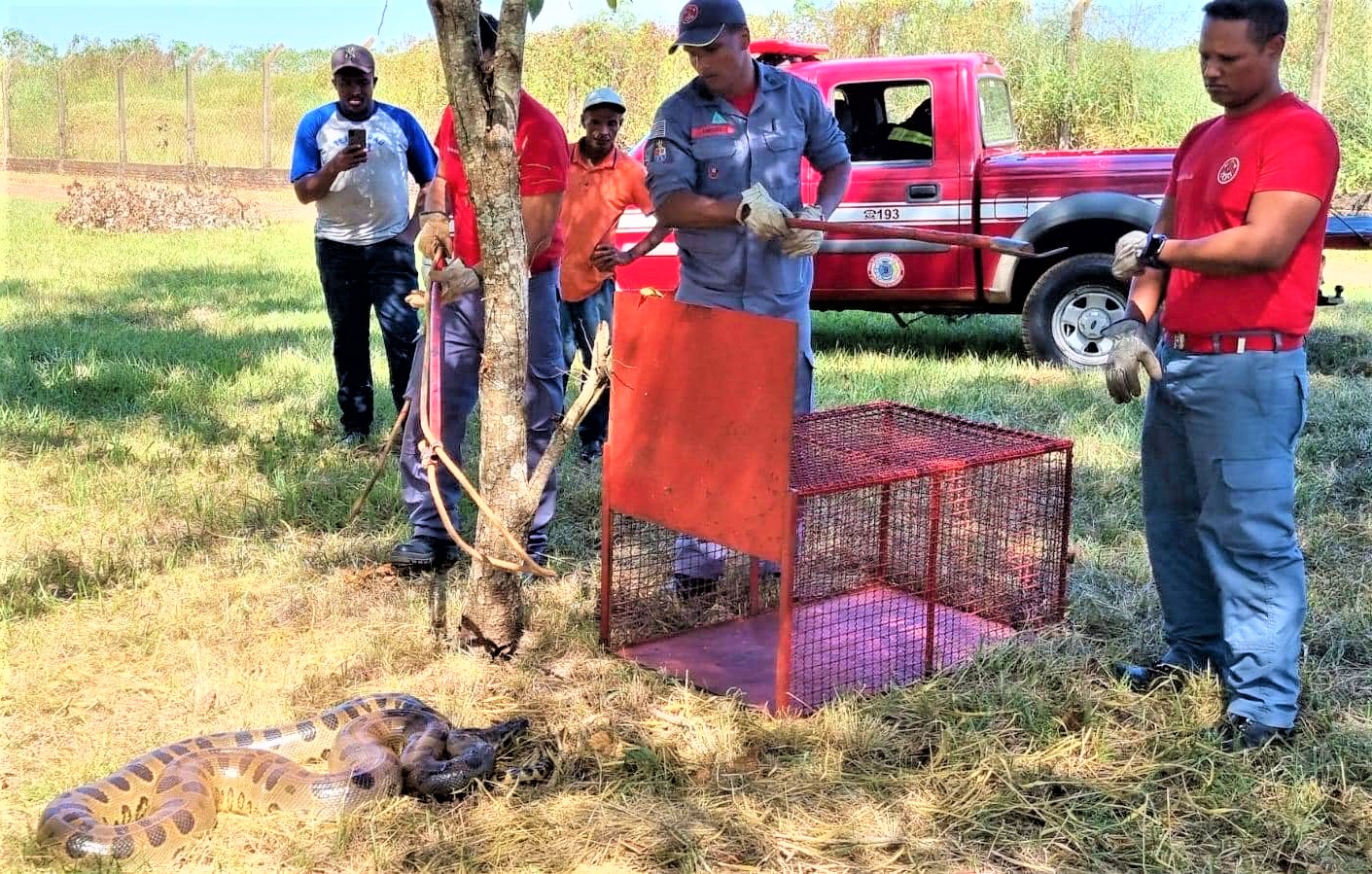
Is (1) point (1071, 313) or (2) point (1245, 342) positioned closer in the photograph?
(2) point (1245, 342)

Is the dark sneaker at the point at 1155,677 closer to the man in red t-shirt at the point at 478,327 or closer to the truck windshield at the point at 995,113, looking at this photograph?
the man in red t-shirt at the point at 478,327

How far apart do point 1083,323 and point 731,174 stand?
4776mm

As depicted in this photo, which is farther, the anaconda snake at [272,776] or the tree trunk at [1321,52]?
the tree trunk at [1321,52]

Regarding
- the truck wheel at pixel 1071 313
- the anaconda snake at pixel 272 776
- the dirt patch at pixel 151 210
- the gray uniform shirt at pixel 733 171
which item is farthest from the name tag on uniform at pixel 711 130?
the dirt patch at pixel 151 210

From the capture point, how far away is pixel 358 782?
127 inches

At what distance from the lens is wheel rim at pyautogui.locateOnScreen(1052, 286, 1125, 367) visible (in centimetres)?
837

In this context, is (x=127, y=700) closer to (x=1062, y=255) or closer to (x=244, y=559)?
(x=244, y=559)

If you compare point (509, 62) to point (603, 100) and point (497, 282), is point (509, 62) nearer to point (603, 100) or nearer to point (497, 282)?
point (497, 282)

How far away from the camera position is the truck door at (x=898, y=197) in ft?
27.8

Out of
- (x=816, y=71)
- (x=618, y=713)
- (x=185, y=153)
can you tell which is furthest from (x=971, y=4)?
(x=618, y=713)

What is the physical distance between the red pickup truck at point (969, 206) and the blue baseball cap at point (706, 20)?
430 centimetres

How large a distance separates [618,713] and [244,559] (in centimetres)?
197

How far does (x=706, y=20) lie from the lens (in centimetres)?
415

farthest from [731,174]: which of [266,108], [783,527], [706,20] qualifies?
[266,108]
